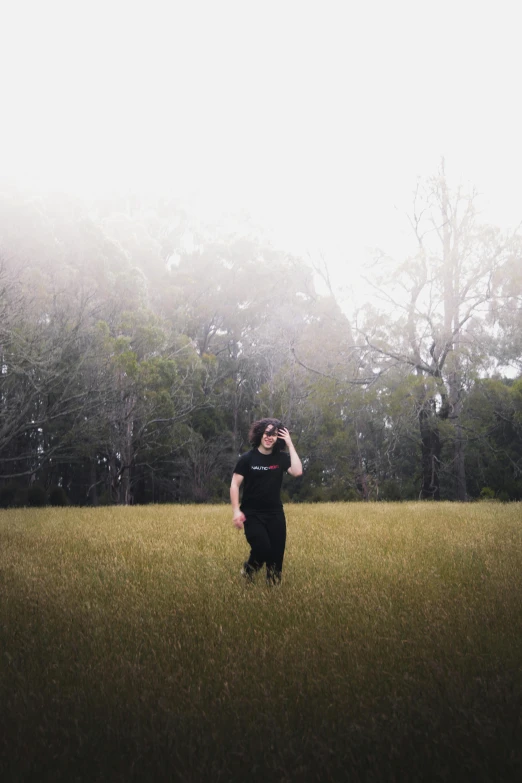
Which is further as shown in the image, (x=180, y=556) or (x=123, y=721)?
(x=180, y=556)

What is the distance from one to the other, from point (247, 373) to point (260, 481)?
1167 inches

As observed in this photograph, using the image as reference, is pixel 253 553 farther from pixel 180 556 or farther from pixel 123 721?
pixel 123 721

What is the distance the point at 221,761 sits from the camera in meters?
2.92

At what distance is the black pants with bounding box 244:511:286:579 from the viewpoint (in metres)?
6.53

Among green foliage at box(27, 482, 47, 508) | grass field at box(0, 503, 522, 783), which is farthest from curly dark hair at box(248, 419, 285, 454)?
green foliage at box(27, 482, 47, 508)

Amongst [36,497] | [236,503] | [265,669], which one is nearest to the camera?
[265,669]

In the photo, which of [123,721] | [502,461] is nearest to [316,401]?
[502,461]

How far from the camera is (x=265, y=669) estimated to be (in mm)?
4117

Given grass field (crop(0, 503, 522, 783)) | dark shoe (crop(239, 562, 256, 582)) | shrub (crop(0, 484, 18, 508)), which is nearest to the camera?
grass field (crop(0, 503, 522, 783))

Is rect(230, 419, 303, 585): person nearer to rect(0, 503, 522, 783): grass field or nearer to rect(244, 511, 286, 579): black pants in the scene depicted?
rect(244, 511, 286, 579): black pants

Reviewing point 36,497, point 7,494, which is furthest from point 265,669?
point 7,494

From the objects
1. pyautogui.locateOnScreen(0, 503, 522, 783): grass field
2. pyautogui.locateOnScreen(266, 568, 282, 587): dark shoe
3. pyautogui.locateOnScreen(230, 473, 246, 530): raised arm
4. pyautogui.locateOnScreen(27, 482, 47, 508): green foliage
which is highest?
pyautogui.locateOnScreen(230, 473, 246, 530): raised arm

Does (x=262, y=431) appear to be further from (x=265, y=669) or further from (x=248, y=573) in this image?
(x=265, y=669)

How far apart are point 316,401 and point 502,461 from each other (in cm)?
1232
